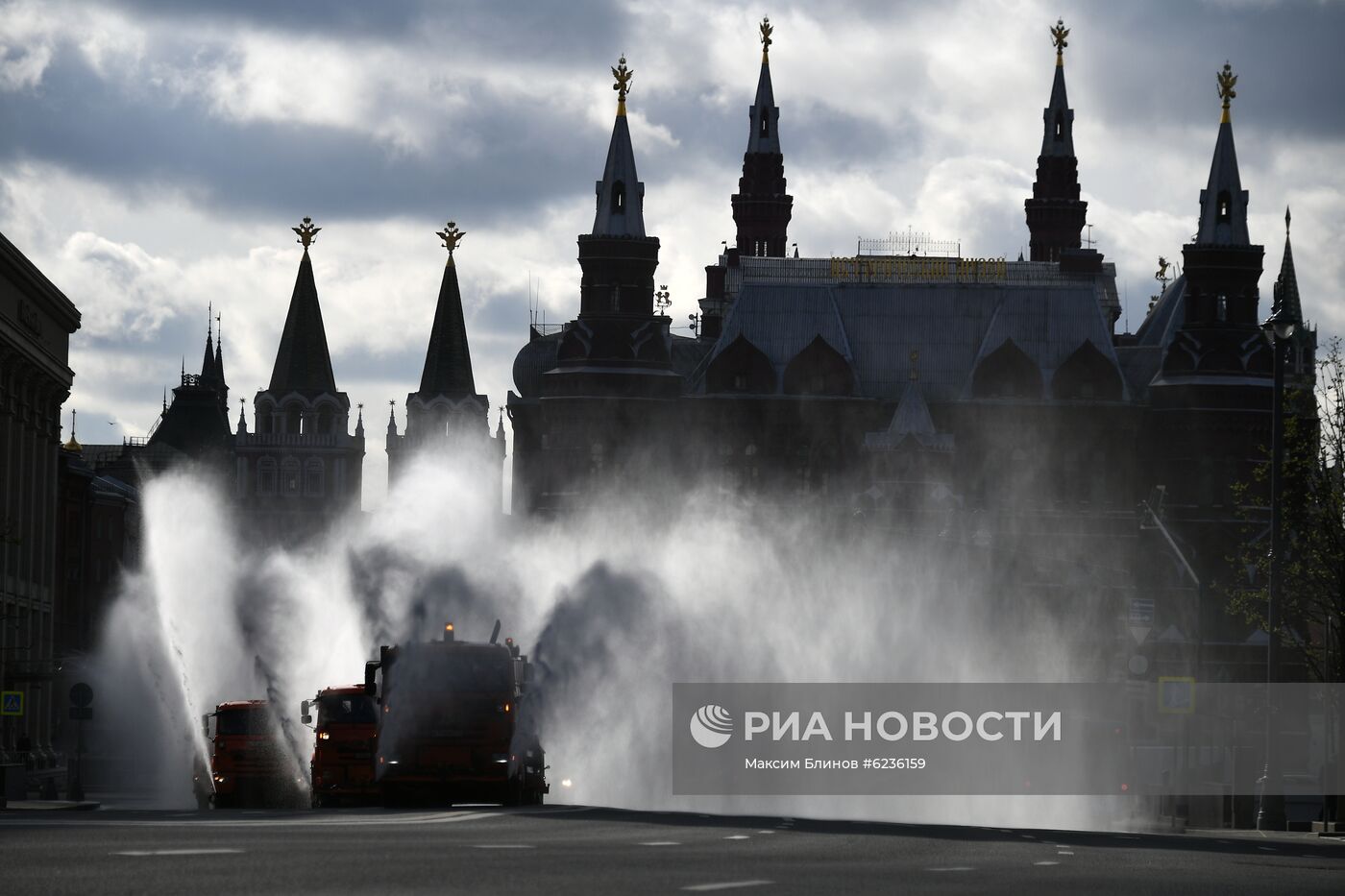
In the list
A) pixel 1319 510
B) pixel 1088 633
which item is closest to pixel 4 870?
pixel 1319 510

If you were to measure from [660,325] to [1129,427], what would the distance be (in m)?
29.2

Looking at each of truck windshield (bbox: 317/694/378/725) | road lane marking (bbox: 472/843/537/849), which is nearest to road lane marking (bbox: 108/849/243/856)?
road lane marking (bbox: 472/843/537/849)

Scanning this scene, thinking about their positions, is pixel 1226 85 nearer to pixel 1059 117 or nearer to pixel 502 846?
pixel 1059 117

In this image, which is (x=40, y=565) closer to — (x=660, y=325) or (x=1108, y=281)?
(x=660, y=325)

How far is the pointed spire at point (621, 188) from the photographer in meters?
150

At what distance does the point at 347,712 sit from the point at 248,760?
5.02 meters

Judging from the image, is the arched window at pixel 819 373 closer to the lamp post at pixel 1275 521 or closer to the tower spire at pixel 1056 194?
the tower spire at pixel 1056 194

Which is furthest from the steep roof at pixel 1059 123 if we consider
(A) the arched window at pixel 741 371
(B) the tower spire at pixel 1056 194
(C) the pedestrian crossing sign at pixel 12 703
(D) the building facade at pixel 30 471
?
(C) the pedestrian crossing sign at pixel 12 703

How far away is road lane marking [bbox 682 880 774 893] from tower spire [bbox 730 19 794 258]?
564 ft

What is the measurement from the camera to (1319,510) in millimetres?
59031

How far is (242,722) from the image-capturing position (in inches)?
2072

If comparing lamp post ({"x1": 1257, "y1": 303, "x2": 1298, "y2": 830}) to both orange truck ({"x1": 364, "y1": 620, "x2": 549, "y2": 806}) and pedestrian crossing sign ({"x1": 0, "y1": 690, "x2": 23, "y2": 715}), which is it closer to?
orange truck ({"x1": 364, "y1": 620, "x2": 549, "y2": 806})

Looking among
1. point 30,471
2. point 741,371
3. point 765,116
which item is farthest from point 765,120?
point 30,471

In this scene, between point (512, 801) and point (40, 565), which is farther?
point (40, 565)
